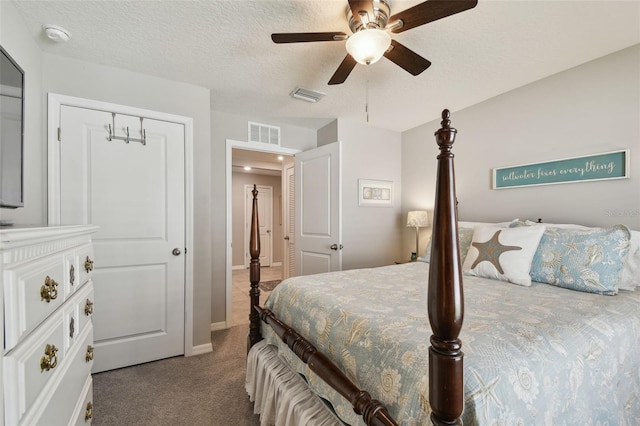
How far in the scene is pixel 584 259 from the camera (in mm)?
1645

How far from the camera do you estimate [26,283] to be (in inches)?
28.4

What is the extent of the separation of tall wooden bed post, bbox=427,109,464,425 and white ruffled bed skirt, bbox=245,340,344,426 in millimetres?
667

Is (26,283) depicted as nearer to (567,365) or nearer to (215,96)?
(567,365)

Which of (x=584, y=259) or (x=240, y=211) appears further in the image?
(x=240, y=211)

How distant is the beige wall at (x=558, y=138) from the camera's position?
2012mm

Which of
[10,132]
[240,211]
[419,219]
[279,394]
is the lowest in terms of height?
[279,394]

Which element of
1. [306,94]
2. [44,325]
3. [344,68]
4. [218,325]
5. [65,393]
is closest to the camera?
[44,325]

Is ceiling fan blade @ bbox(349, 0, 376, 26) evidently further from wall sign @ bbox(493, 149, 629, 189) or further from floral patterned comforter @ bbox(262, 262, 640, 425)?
wall sign @ bbox(493, 149, 629, 189)

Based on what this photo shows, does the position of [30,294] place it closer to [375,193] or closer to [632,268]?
[632,268]

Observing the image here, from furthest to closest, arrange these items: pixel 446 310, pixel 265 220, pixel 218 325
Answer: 1. pixel 265 220
2. pixel 218 325
3. pixel 446 310

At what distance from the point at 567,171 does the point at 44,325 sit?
3304 millimetres

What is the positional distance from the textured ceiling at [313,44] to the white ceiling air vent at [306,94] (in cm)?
6

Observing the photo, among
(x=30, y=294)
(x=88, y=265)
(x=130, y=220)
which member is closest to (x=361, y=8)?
(x=30, y=294)

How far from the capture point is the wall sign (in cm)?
204
